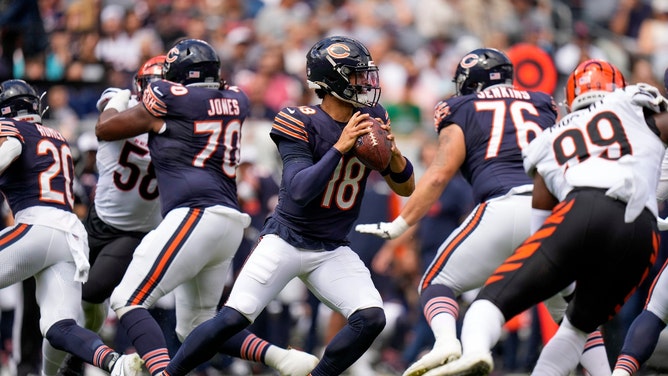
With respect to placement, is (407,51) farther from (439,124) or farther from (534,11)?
(439,124)

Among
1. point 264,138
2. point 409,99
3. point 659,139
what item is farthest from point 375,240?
point 659,139

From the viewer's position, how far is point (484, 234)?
21.6 ft

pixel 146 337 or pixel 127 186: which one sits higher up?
pixel 127 186

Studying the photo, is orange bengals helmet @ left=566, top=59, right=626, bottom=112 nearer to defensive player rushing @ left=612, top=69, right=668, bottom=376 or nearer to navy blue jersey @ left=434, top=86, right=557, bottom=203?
navy blue jersey @ left=434, top=86, right=557, bottom=203

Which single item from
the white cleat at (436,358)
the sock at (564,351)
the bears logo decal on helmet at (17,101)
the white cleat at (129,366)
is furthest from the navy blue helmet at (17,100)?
the sock at (564,351)

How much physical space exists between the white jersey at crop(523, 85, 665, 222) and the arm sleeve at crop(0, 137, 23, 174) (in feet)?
10.6

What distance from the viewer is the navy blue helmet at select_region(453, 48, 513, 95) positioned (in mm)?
7137

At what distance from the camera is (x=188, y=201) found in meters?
6.79

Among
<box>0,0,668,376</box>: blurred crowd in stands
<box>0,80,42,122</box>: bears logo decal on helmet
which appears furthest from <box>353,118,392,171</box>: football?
<box>0,0,668,376</box>: blurred crowd in stands

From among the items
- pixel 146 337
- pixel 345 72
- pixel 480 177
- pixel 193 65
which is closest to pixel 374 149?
pixel 345 72

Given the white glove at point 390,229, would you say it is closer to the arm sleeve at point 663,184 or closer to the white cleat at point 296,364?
the white cleat at point 296,364

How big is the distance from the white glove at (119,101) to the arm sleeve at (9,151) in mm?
625

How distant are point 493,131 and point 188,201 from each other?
196 centimetres

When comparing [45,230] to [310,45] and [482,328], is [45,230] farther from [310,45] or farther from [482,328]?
[310,45]
